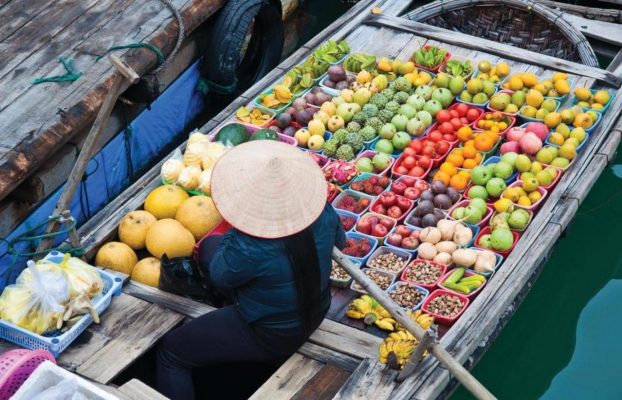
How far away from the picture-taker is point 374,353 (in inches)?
146

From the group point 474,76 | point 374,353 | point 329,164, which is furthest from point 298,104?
point 374,353

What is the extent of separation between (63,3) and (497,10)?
3263mm

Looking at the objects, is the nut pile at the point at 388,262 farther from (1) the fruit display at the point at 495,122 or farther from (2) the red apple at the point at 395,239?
(1) the fruit display at the point at 495,122

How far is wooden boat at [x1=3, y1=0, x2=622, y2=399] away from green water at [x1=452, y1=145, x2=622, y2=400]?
0.64m

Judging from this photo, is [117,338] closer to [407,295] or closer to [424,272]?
[407,295]

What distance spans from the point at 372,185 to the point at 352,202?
0.56 feet

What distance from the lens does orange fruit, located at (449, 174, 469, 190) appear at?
190 inches

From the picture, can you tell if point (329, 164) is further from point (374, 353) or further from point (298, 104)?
point (374, 353)

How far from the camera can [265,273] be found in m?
3.35

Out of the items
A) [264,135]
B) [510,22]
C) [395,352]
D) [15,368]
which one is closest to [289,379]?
[395,352]

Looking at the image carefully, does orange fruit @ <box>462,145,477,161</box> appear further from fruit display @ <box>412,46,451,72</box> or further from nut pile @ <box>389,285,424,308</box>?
nut pile @ <box>389,285,424,308</box>

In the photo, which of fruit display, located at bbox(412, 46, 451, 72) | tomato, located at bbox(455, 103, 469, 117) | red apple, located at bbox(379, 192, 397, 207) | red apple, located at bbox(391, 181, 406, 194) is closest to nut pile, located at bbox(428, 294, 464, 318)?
red apple, located at bbox(379, 192, 397, 207)

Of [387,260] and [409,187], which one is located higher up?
[409,187]

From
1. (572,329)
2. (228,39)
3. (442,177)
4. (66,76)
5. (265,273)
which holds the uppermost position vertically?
(66,76)
